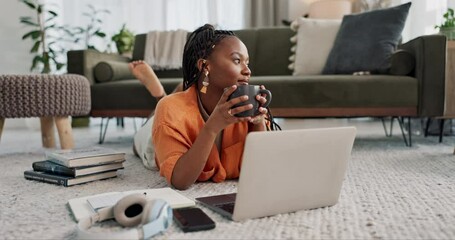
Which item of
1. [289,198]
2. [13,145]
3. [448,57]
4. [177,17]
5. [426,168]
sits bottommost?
[13,145]

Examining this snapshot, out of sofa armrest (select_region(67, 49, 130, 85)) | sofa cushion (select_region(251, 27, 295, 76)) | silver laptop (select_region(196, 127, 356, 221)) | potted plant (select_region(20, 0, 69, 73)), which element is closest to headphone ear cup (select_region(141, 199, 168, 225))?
silver laptop (select_region(196, 127, 356, 221))

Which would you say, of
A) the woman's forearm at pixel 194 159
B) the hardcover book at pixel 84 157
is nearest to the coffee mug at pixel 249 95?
the woman's forearm at pixel 194 159

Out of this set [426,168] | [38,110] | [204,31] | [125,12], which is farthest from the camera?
[125,12]

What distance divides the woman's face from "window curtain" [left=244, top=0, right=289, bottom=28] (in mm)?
3140

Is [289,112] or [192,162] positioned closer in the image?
[192,162]

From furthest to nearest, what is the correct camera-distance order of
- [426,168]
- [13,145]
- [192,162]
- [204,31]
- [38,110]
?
1. [13,145]
2. [38,110]
3. [426,168]
4. [204,31]
5. [192,162]

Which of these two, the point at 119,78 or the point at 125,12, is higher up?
the point at 125,12

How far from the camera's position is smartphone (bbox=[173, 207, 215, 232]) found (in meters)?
0.77

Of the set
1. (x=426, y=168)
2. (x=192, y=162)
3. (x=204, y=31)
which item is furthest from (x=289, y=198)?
(x=426, y=168)

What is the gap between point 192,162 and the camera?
1.02m

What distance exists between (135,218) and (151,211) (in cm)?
6

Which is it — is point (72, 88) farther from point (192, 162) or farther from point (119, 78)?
point (192, 162)

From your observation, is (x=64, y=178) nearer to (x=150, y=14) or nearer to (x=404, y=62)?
(x=404, y=62)

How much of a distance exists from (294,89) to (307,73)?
508 mm
